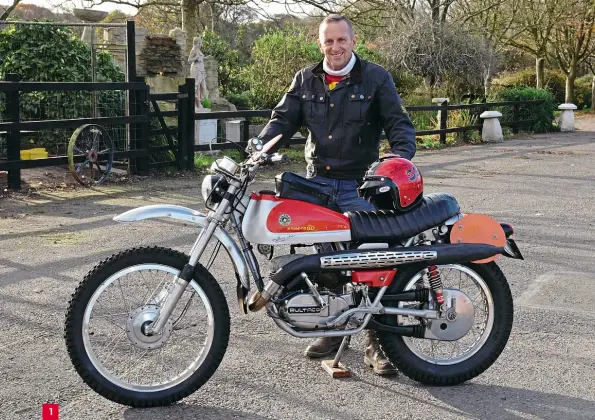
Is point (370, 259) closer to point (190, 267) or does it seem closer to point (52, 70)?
point (190, 267)

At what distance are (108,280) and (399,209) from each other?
4.73 feet

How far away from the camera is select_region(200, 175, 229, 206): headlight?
4141 mm

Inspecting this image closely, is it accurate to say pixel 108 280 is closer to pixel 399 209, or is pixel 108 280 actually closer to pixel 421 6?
pixel 399 209

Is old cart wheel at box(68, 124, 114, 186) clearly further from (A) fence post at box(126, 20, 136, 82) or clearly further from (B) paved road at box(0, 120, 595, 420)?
(A) fence post at box(126, 20, 136, 82)

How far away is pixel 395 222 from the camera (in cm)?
428

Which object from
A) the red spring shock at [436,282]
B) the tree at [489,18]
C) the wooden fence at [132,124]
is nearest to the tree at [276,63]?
the tree at [489,18]

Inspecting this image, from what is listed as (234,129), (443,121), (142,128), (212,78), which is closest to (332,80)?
(142,128)

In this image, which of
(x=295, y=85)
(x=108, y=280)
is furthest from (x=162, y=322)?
(x=295, y=85)

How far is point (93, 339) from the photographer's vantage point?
4.20m

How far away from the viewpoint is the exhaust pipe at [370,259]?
4156 mm

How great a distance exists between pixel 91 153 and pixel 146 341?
7.75 meters

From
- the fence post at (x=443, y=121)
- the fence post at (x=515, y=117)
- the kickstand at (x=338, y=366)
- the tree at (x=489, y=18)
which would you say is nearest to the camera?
the kickstand at (x=338, y=366)

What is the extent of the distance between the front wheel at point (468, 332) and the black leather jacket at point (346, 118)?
705 mm

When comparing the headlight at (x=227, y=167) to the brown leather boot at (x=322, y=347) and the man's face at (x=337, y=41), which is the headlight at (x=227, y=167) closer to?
the man's face at (x=337, y=41)
